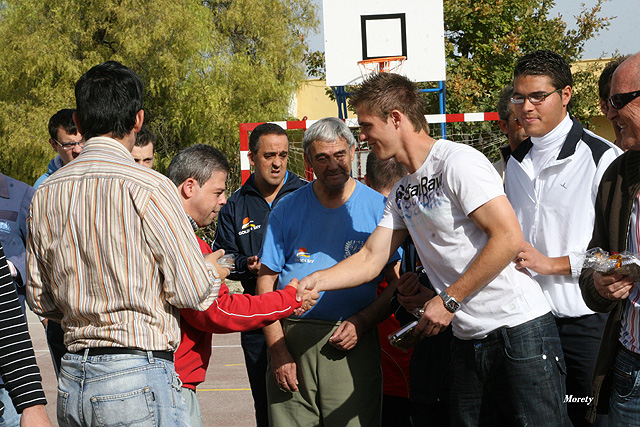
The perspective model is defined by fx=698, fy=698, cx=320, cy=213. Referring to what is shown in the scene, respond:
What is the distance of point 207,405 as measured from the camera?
7.46m

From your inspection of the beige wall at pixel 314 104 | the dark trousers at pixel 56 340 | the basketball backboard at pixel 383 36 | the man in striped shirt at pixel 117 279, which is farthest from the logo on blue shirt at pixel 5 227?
the beige wall at pixel 314 104

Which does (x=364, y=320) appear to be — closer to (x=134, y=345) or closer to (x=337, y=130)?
(x=337, y=130)

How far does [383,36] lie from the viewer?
1378 centimetres

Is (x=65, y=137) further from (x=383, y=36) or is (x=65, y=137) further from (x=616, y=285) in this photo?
(x=383, y=36)

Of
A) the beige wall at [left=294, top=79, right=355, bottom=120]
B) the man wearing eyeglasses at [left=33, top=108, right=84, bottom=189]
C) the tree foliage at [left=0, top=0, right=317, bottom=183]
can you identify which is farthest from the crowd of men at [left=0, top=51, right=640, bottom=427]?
the beige wall at [left=294, top=79, right=355, bottom=120]

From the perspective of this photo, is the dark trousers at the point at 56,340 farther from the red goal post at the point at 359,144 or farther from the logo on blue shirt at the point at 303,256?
the red goal post at the point at 359,144

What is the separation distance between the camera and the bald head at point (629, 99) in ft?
8.58

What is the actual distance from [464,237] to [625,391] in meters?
0.93

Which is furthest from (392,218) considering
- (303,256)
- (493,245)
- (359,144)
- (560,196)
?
(359,144)

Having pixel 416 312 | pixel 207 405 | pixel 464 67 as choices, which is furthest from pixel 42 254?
pixel 464 67

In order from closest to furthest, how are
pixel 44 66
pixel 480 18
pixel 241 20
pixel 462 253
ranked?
pixel 462 253, pixel 480 18, pixel 44 66, pixel 241 20

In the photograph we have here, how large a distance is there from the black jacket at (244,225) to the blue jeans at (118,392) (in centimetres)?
235

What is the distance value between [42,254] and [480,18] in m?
19.4

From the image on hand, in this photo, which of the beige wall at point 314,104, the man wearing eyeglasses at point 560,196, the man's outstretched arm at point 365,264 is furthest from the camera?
the beige wall at point 314,104
